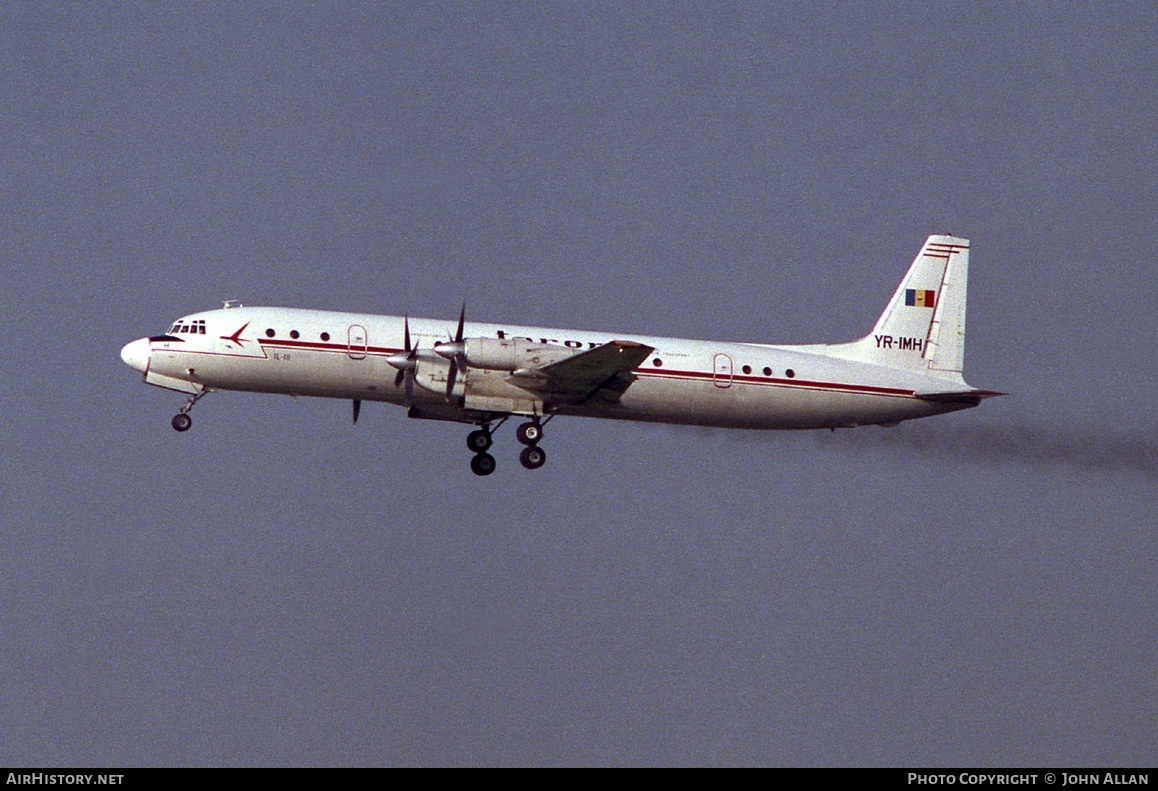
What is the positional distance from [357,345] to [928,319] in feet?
48.3

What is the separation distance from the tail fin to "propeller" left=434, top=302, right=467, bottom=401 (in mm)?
10154

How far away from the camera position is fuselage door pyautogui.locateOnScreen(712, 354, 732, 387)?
123 ft

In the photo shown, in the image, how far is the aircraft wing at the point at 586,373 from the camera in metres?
35.3

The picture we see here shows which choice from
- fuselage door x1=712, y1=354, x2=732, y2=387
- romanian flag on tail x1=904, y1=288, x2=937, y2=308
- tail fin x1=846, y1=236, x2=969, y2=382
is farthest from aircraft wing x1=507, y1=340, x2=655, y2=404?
romanian flag on tail x1=904, y1=288, x2=937, y2=308

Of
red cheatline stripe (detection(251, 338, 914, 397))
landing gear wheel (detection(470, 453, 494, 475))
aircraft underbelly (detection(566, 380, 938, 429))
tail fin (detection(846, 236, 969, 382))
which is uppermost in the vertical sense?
tail fin (detection(846, 236, 969, 382))

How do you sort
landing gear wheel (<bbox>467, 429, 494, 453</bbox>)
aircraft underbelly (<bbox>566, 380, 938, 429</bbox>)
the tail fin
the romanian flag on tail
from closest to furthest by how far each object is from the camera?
aircraft underbelly (<bbox>566, 380, 938, 429</bbox>)
landing gear wheel (<bbox>467, 429, 494, 453</bbox>)
the tail fin
the romanian flag on tail

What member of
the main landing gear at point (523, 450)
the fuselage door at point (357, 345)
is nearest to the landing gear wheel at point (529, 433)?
the main landing gear at point (523, 450)

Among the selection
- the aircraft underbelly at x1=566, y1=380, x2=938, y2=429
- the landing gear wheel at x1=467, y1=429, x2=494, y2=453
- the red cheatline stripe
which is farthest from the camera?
the landing gear wheel at x1=467, y1=429, x2=494, y2=453

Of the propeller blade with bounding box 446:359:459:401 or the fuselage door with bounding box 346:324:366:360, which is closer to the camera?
the propeller blade with bounding box 446:359:459:401

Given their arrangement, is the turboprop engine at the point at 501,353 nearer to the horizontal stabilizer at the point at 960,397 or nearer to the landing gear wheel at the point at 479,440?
the landing gear wheel at the point at 479,440

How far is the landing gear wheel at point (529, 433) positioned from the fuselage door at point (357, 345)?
14.1 ft

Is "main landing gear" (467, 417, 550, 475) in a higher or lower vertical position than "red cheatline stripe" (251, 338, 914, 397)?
lower

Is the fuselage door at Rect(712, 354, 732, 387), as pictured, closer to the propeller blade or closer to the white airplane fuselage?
the white airplane fuselage

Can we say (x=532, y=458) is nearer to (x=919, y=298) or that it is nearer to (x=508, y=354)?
(x=508, y=354)
